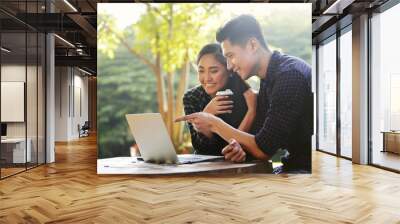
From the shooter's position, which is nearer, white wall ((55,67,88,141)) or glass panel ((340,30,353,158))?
glass panel ((340,30,353,158))

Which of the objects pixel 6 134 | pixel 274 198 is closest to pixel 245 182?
pixel 274 198

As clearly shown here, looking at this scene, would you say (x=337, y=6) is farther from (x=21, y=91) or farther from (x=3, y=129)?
(x=3, y=129)

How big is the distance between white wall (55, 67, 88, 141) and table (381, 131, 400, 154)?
12398mm

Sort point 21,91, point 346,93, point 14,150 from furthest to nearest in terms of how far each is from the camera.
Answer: point 346,93
point 21,91
point 14,150

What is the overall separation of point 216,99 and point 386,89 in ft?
11.0

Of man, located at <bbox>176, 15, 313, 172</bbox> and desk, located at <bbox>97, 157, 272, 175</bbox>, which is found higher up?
man, located at <bbox>176, 15, 313, 172</bbox>

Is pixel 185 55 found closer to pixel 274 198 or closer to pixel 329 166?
pixel 274 198

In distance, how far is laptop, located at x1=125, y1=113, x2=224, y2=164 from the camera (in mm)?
6797

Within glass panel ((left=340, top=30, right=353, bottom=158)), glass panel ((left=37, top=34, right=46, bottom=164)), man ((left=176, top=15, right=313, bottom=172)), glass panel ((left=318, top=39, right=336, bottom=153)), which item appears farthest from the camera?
glass panel ((left=318, top=39, right=336, bottom=153))

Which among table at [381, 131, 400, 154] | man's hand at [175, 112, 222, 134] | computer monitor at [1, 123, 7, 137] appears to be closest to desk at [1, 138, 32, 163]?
computer monitor at [1, 123, 7, 137]

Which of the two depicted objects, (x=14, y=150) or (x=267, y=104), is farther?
(x=14, y=150)

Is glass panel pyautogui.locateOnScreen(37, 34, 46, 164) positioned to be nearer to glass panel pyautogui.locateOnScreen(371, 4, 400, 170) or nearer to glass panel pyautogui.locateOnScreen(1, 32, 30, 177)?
glass panel pyautogui.locateOnScreen(1, 32, 30, 177)

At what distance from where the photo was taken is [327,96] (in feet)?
37.0

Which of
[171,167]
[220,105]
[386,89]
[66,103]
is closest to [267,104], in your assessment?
[220,105]
